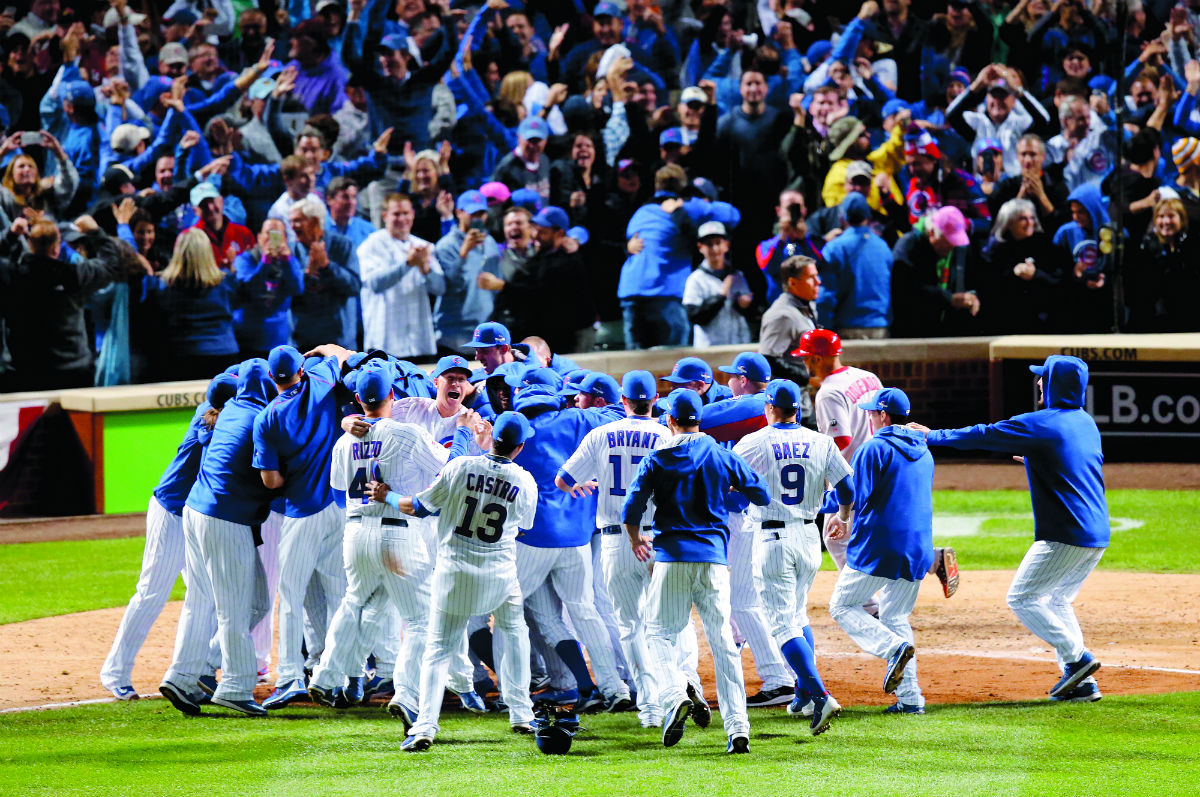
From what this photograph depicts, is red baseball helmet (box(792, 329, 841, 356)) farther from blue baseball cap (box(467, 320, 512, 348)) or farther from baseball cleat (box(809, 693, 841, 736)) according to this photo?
baseball cleat (box(809, 693, 841, 736))

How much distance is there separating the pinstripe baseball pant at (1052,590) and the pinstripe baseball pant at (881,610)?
0.62 metres

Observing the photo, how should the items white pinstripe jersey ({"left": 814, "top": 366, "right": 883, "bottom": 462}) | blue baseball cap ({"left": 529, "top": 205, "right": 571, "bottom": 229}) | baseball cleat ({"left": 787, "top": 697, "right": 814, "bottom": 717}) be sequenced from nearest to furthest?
baseball cleat ({"left": 787, "top": 697, "right": 814, "bottom": 717}) < white pinstripe jersey ({"left": 814, "top": 366, "right": 883, "bottom": 462}) < blue baseball cap ({"left": 529, "top": 205, "right": 571, "bottom": 229})

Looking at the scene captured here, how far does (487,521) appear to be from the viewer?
266 inches

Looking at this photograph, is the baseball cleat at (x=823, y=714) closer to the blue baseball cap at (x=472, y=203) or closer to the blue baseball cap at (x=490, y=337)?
the blue baseball cap at (x=490, y=337)

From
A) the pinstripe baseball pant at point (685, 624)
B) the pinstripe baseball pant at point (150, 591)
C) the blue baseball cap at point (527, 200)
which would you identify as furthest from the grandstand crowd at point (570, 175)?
the pinstripe baseball pant at point (685, 624)

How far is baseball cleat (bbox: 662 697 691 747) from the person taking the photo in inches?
262

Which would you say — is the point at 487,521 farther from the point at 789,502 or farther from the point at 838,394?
the point at 838,394

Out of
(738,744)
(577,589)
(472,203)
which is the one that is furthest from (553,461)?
(472,203)

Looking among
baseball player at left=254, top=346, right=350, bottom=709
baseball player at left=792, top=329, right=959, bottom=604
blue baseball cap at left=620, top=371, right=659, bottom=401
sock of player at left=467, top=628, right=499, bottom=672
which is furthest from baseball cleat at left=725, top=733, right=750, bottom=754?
baseball player at left=792, top=329, right=959, bottom=604

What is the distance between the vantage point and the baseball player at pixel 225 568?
771 cm

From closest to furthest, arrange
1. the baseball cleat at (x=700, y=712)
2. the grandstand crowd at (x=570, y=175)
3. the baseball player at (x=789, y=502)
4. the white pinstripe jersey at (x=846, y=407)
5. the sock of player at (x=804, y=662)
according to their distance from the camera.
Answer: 1. the baseball cleat at (x=700, y=712)
2. the sock of player at (x=804, y=662)
3. the baseball player at (x=789, y=502)
4. the white pinstripe jersey at (x=846, y=407)
5. the grandstand crowd at (x=570, y=175)

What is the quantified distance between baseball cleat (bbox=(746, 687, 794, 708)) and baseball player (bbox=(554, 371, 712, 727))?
563 millimetres

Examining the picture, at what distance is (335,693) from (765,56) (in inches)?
444

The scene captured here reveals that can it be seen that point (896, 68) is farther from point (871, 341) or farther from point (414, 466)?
point (414, 466)
